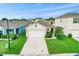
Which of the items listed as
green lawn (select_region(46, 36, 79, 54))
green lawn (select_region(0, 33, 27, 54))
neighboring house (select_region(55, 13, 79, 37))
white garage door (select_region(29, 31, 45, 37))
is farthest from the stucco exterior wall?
green lawn (select_region(0, 33, 27, 54))

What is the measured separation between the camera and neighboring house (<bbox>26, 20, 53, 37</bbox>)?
3582mm

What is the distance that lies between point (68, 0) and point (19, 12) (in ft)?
1.97

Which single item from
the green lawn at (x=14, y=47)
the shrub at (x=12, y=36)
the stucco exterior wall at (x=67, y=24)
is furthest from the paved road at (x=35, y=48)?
the stucco exterior wall at (x=67, y=24)

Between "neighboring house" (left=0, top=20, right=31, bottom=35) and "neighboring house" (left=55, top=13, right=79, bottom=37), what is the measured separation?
377 millimetres

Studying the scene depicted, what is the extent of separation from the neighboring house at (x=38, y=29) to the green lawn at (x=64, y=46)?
6.0 inches

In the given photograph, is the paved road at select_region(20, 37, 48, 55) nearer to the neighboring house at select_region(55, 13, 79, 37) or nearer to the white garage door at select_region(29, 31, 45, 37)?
the white garage door at select_region(29, 31, 45, 37)

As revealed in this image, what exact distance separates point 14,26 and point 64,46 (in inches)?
25.5

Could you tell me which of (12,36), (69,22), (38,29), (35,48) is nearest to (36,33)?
(38,29)

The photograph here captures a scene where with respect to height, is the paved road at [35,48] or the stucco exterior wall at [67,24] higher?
the stucco exterior wall at [67,24]

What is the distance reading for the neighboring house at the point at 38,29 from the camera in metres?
3.58

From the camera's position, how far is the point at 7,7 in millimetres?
3510

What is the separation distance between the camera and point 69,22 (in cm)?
358

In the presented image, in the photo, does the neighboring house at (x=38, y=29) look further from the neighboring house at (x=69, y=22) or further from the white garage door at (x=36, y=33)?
the neighboring house at (x=69, y=22)

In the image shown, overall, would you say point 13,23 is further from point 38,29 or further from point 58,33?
point 58,33
